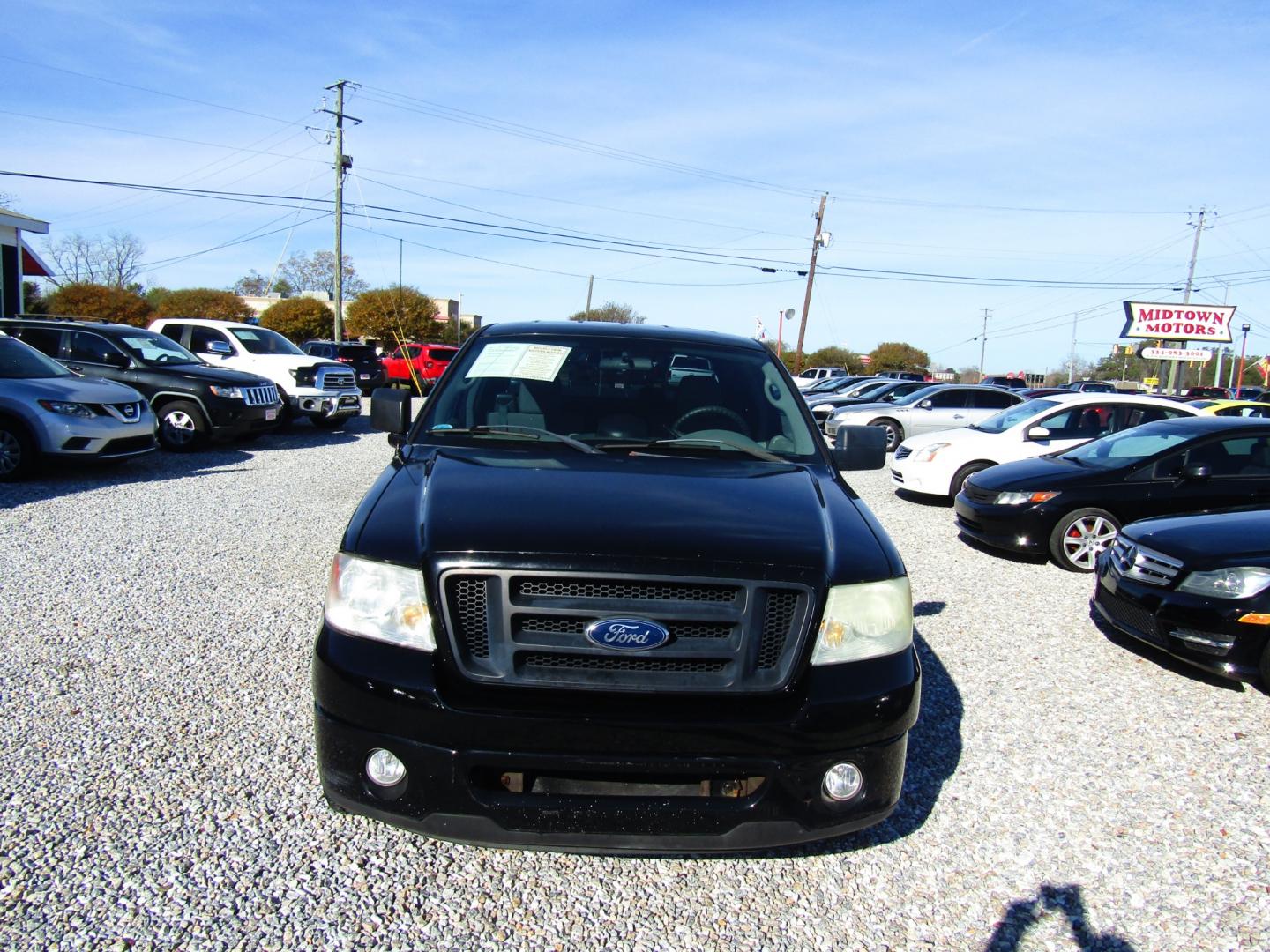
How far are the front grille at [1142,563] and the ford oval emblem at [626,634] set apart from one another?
12.8ft

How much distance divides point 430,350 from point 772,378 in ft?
84.2

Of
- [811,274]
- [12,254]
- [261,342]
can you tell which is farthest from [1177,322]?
[12,254]

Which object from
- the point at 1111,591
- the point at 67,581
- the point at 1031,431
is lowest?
the point at 67,581

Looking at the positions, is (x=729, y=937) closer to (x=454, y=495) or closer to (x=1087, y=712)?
(x=454, y=495)

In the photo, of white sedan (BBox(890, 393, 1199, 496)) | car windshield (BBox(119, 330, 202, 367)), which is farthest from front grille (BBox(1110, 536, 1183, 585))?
car windshield (BBox(119, 330, 202, 367))

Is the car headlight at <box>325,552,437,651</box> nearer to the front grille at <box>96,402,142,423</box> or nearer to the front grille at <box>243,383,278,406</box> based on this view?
the front grille at <box>96,402,142,423</box>

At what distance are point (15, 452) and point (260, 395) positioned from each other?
13.5 ft

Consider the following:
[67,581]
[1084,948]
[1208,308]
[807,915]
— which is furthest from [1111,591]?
[1208,308]

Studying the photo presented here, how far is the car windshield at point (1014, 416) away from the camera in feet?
36.6

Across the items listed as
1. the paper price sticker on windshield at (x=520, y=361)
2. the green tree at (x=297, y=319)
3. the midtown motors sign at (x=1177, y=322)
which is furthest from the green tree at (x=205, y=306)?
the paper price sticker on windshield at (x=520, y=361)

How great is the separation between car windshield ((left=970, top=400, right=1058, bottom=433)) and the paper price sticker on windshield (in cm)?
866

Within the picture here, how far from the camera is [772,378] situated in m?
4.18

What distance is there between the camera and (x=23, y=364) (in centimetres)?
1014

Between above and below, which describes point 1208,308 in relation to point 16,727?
above
